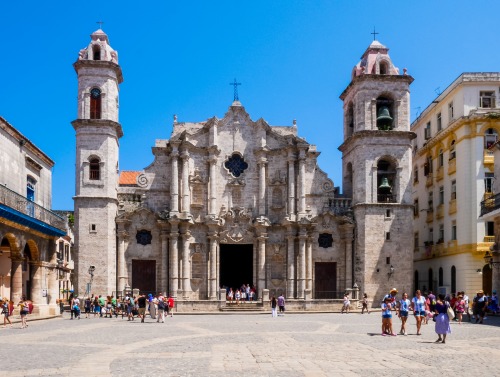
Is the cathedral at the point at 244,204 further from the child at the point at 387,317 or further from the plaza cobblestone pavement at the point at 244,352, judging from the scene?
the child at the point at 387,317

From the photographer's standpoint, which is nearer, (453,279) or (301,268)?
(453,279)

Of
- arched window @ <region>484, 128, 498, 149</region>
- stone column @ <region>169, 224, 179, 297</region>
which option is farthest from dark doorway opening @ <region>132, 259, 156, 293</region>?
arched window @ <region>484, 128, 498, 149</region>

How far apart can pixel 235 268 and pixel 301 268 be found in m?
5.27

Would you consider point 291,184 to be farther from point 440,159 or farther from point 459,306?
point 459,306

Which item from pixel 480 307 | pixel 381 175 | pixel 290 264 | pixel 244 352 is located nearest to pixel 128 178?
pixel 290 264

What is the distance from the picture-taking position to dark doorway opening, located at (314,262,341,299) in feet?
158

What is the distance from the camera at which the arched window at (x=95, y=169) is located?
4594 centimetres

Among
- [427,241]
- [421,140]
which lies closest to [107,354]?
[427,241]

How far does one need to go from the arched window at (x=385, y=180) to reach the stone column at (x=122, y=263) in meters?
17.5

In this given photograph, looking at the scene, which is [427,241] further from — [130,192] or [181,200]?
[130,192]

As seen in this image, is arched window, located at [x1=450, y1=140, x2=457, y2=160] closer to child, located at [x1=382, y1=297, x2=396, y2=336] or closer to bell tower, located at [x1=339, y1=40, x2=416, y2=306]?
bell tower, located at [x1=339, y1=40, x2=416, y2=306]

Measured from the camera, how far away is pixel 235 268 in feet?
164

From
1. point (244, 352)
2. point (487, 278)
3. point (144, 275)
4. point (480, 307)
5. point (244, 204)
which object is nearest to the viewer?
point (244, 352)

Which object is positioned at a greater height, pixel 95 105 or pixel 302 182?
pixel 95 105
